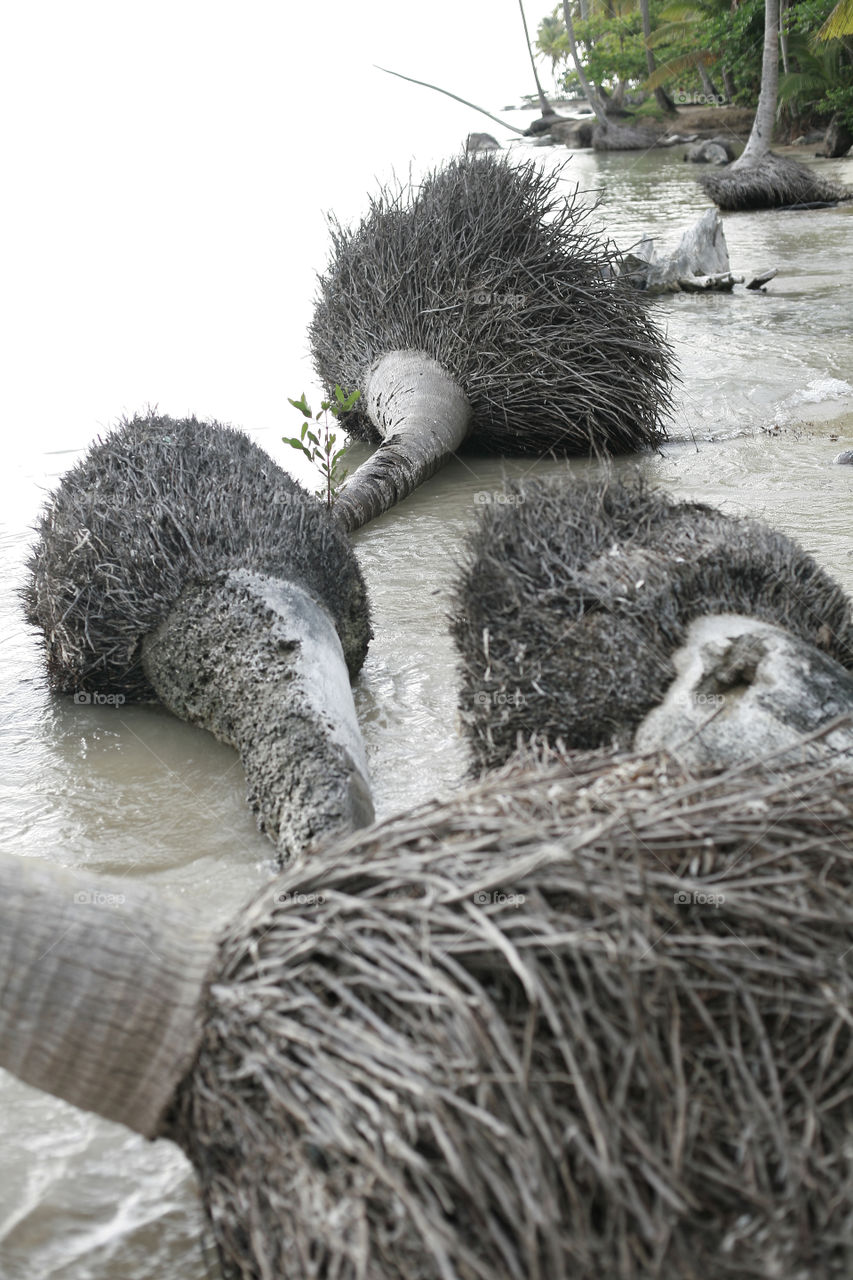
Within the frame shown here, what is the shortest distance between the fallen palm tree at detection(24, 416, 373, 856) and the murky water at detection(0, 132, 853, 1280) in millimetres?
201

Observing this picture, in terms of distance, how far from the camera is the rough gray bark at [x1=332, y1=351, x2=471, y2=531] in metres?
6.33

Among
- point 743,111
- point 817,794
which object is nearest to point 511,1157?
point 817,794

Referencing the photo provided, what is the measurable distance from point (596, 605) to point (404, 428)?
154 inches

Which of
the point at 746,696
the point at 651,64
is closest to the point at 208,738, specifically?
the point at 746,696

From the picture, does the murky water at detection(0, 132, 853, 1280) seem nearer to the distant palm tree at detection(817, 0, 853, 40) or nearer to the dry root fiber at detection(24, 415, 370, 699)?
the dry root fiber at detection(24, 415, 370, 699)

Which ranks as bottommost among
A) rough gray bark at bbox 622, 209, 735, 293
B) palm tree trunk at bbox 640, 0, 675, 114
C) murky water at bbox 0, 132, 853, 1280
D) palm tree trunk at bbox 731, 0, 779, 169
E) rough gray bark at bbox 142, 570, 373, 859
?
murky water at bbox 0, 132, 853, 1280

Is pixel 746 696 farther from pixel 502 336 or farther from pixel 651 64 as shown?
pixel 651 64

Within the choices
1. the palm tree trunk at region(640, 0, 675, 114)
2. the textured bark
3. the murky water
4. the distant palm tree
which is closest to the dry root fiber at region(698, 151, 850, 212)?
the distant palm tree

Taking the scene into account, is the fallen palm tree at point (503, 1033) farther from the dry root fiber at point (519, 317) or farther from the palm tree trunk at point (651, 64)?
the palm tree trunk at point (651, 64)

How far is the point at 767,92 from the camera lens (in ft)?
72.7

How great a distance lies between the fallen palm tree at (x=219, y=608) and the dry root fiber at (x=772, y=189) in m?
16.3

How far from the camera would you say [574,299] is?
7.04 m

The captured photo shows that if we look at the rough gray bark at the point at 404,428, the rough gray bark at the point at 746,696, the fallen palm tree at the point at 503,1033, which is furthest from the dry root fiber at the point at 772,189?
the fallen palm tree at the point at 503,1033

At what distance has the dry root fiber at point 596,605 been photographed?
3023 millimetres
